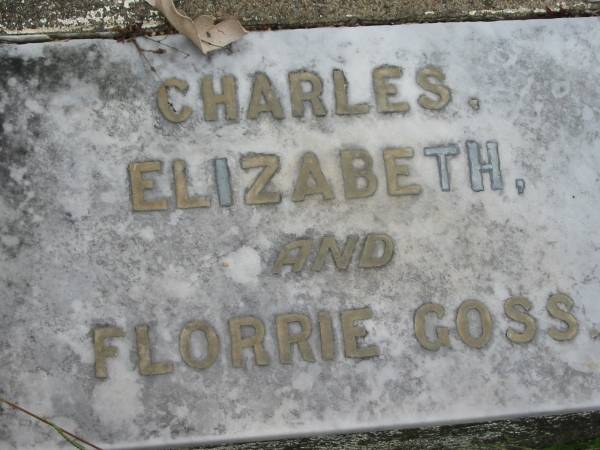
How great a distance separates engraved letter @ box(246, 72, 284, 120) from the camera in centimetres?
153

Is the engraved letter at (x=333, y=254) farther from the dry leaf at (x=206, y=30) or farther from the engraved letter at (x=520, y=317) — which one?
the dry leaf at (x=206, y=30)

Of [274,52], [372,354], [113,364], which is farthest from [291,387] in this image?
[274,52]

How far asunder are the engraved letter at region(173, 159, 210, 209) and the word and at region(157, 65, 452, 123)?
109 mm

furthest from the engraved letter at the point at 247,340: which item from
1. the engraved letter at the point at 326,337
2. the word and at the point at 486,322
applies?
the word and at the point at 486,322

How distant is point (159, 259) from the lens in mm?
1495

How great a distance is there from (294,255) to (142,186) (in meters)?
0.37

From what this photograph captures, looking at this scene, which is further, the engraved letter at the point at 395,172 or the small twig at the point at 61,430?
the engraved letter at the point at 395,172

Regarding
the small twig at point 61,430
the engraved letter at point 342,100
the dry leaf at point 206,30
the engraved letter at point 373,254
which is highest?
the dry leaf at point 206,30

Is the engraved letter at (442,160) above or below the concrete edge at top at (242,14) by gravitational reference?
below

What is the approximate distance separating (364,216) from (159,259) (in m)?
0.47

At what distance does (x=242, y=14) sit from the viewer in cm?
158

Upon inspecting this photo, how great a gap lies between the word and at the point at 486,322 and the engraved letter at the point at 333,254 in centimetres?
20

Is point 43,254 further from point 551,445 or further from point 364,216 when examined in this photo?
point 551,445

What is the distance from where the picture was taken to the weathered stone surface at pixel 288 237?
1.47 metres
